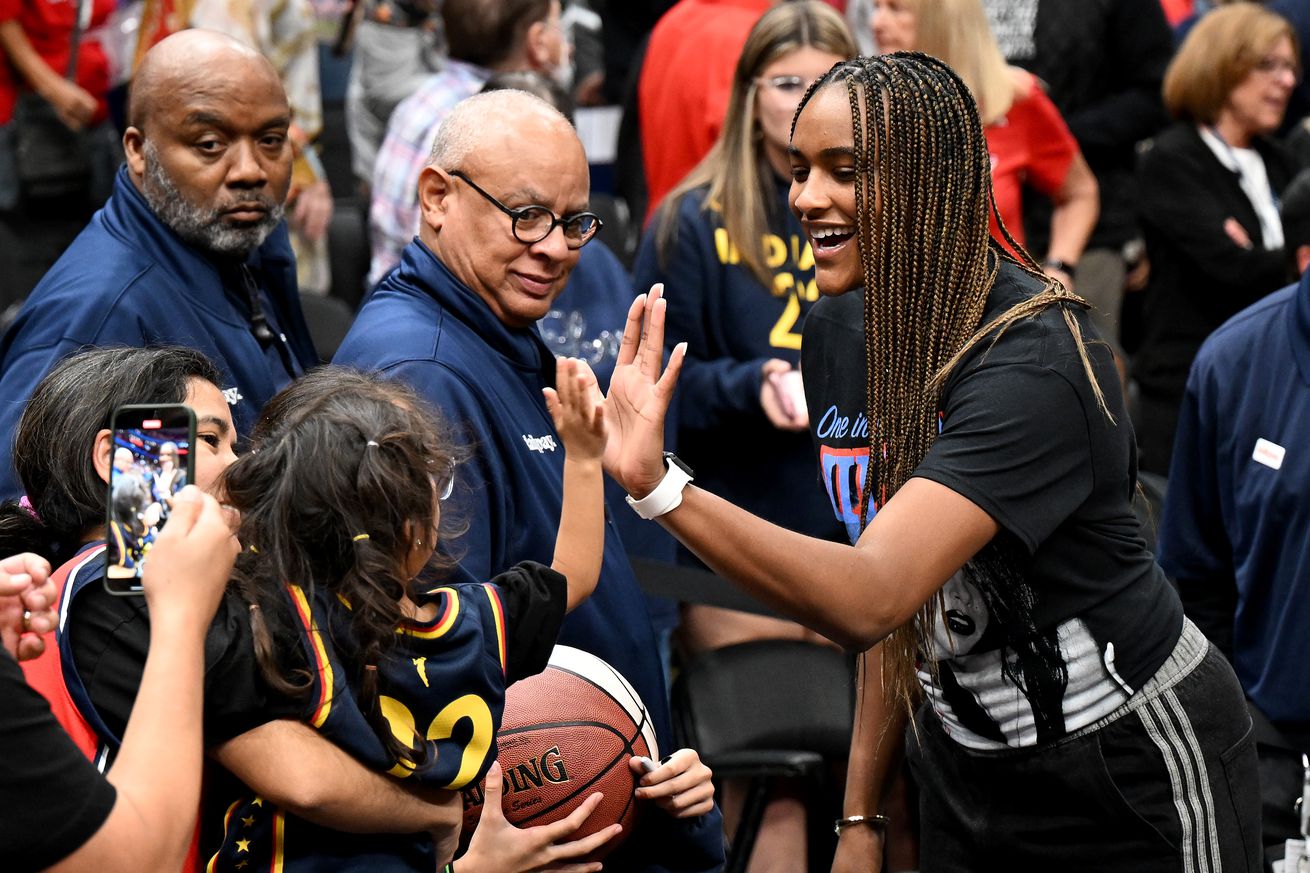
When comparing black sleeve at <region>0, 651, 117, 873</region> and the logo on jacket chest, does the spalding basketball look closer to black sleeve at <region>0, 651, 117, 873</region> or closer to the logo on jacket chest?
the logo on jacket chest

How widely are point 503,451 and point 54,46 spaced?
378cm

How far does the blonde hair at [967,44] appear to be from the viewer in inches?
204

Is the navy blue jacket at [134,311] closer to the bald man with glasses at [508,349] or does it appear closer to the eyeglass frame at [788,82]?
the bald man with glasses at [508,349]

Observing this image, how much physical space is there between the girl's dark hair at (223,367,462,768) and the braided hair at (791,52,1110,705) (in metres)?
0.84

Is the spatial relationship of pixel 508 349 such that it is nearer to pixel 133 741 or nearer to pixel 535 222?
pixel 535 222

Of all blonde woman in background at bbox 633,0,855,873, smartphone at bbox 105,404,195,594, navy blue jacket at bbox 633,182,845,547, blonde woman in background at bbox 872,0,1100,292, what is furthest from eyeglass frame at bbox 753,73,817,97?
smartphone at bbox 105,404,195,594

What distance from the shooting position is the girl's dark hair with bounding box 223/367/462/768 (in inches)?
87.0

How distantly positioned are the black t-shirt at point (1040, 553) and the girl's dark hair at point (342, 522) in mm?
807

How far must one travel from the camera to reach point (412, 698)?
2271 mm

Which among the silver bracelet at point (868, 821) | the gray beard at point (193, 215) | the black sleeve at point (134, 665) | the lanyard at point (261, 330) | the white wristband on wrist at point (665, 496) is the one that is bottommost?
the silver bracelet at point (868, 821)

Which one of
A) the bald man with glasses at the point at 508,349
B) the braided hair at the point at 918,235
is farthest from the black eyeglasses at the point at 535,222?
the braided hair at the point at 918,235

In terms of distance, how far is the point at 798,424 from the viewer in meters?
4.33

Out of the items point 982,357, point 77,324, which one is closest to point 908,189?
point 982,357

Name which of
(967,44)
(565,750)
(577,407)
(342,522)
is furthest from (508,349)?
(967,44)
